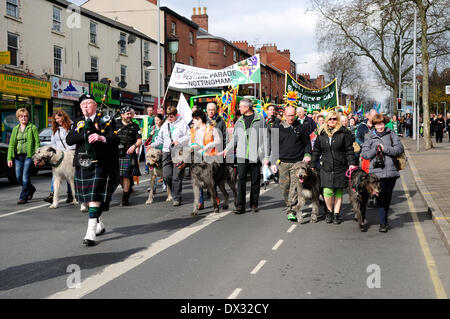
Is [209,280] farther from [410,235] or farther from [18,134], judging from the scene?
[18,134]

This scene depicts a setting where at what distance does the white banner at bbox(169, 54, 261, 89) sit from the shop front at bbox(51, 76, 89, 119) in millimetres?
10202

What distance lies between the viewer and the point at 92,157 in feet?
21.7

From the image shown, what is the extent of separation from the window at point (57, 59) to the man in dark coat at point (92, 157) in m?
22.6

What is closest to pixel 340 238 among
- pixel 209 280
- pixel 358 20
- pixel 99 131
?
pixel 209 280

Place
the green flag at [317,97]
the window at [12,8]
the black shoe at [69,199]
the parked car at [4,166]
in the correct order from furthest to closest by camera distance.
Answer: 1. the window at [12,8]
2. the green flag at [317,97]
3. the parked car at [4,166]
4. the black shoe at [69,199]

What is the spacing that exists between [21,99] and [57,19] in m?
5.85

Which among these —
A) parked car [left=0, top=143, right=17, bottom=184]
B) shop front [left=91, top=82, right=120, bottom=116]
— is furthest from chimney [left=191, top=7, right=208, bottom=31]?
parked car [left=0, top=143, right=17, bottom=184]

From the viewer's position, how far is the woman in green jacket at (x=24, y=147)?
33.9 ft

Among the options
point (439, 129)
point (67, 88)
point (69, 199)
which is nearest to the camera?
point (69, 199)

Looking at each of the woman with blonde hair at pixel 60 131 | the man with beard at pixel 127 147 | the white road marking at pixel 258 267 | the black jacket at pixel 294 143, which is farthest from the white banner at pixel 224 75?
the white road marking at pixel 258 267

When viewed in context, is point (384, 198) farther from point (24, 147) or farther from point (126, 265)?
point (24, 147)

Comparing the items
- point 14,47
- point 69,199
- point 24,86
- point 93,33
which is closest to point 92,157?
point 69,199

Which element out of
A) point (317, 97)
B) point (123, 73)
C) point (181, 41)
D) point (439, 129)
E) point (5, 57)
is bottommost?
point (439, 129)

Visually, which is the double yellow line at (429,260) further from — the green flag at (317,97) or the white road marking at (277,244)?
the green flag at (317,97)
